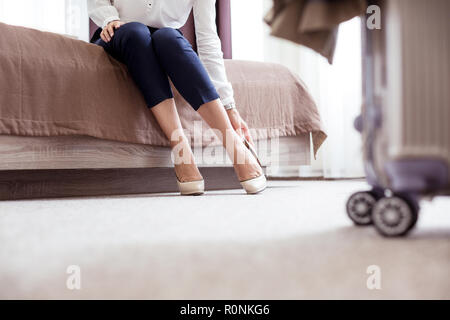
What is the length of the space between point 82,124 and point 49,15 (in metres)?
2.14

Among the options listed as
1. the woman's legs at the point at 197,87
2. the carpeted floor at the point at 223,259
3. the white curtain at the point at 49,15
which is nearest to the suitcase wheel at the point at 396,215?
the carpeted floor at the point at 223,259

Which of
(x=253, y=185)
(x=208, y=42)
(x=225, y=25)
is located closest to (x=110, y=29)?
(x=208, y=42)

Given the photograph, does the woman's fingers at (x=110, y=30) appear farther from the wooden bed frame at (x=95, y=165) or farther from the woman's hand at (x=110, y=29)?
the wooden bed frame at (x=95, y=165)

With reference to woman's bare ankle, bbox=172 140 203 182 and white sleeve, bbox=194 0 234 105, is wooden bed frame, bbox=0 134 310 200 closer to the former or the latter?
woman's bare ankle, bbox=172 140 203 182

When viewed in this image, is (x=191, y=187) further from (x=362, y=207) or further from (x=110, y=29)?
(x=362, y=207)

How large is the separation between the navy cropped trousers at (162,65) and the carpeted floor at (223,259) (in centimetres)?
62

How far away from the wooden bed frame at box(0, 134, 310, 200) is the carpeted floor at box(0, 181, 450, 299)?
0.55 m

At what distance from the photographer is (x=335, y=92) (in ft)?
8.41

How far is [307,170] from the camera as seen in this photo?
2.61 meters

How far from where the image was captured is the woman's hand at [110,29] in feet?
4.37

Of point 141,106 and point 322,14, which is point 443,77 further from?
point 141,106

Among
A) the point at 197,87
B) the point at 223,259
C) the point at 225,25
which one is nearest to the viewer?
the point at 223,259
